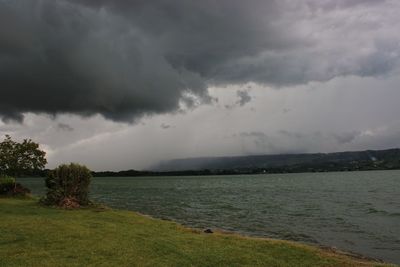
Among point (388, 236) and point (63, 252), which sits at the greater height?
point (63, 252)

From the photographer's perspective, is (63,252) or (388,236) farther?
(388,236)

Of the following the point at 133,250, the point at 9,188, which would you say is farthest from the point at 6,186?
the point at 133,250

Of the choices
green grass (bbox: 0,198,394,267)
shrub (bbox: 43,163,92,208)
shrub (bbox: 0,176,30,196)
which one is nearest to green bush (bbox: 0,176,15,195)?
shrub (bbox: 0,176,30,196)

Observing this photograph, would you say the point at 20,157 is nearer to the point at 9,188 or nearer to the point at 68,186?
the point at 9,188

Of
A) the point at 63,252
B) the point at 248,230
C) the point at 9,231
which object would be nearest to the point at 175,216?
the point at 248,230

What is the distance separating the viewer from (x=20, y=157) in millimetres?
65688

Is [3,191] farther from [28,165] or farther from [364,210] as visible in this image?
[364,210]

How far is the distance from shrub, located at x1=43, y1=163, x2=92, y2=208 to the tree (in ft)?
63.1

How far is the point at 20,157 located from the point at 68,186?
900 inches

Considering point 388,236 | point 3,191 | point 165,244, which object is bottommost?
point 388,236

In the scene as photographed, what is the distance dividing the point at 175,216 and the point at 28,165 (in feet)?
91.4

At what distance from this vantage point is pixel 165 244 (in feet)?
74.8

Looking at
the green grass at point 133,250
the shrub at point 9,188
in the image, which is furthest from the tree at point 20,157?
the green grass at point 133,250

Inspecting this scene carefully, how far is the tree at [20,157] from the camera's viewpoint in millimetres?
64688
